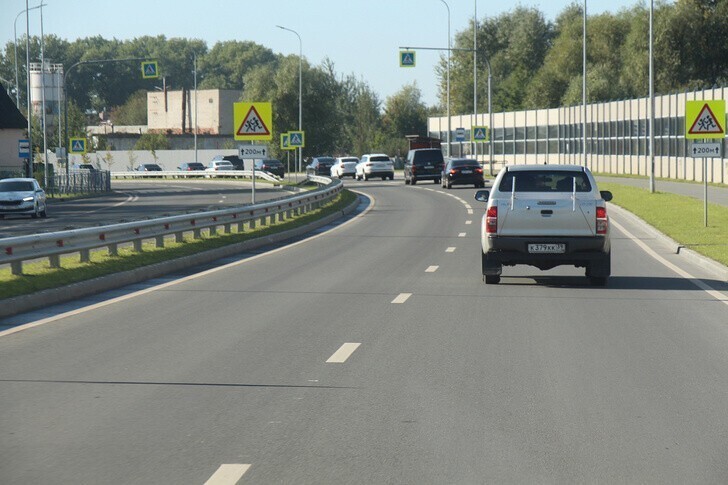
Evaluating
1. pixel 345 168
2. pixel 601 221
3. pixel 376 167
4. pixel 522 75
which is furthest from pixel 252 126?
pixel 522 75

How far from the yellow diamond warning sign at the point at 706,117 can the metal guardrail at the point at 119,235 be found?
10.0 metres

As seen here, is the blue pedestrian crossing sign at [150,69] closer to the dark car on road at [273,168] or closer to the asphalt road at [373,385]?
the dark car on road at [273,168]

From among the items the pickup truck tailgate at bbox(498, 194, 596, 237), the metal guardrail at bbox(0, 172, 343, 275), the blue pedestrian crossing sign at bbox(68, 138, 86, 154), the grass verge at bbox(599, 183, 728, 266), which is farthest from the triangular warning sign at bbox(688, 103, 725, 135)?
the blue pedestrian crossing sign at bbox(68, 138, 86, 154)

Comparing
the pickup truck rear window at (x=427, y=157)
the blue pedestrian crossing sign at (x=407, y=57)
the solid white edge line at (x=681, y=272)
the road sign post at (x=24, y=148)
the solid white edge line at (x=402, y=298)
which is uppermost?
the blue pedestrian crossing sign at (x=407, y=57)

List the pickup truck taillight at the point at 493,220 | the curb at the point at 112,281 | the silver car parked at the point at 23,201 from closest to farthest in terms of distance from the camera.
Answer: the curb at the point at 112,281 < the pickup truck taillight at the point at 493,220 < the silver car parked at the point at 23,201

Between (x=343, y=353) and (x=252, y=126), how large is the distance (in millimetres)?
19474

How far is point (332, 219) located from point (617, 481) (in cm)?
3157

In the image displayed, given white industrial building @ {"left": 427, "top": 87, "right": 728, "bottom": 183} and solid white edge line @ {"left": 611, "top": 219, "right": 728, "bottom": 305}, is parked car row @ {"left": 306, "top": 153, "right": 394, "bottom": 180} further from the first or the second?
solid white edge line @ {"left": 611, "top": 219, "right": 728, "bottom": 305}

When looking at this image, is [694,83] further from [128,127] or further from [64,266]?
[128,127]

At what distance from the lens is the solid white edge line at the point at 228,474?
632cm

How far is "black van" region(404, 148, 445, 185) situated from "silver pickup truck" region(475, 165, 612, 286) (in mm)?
49278

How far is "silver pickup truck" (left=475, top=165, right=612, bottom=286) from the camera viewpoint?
1688cm

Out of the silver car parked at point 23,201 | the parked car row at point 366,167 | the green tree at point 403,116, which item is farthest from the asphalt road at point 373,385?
the green tree at point 403,116

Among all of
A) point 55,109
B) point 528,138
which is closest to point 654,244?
point 528,138
